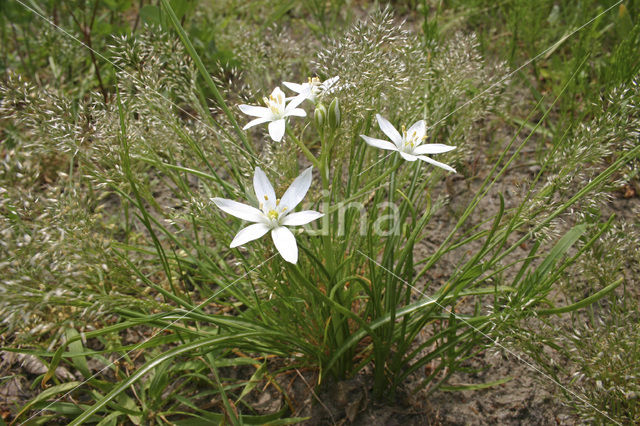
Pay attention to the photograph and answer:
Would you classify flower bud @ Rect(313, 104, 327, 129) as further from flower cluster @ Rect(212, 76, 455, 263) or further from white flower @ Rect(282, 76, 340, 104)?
white flower @ Rect(282, 76, 340, 104)

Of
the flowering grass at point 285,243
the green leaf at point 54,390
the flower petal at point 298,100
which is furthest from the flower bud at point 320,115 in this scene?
the green leaf at point 54,390

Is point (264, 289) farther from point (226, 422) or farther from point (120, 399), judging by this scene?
point (120, 399)

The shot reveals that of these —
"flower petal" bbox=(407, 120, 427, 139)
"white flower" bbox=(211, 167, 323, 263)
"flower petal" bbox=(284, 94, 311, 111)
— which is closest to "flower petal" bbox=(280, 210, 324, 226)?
"white flower" bbox=(211, 167, 323, 263)

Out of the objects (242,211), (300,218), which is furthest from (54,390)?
(300,218)

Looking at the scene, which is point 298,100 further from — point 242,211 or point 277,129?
point 242,211

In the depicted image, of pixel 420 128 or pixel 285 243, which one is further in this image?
pixel 420 128

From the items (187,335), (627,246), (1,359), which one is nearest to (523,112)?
(627,246)
